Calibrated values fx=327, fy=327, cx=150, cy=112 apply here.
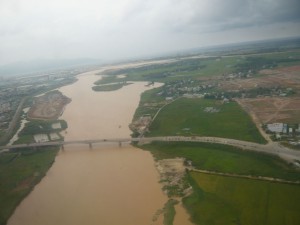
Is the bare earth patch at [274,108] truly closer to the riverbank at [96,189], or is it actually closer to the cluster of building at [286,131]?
the cluster of building at [286,131]

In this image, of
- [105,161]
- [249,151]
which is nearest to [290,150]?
[249,151]

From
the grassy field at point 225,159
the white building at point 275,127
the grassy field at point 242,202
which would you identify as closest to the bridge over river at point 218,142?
the grassy field at point 225,159

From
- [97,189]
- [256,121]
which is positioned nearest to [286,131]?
[256,121]

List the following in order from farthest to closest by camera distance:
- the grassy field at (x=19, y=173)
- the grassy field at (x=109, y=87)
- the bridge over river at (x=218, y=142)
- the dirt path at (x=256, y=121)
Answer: the grassy field at (x=109, y=87)
the dirt path at (x=256, y=121)
the bridge over river at (x=218, y=142)
the grassy field at (x=19, y=173)

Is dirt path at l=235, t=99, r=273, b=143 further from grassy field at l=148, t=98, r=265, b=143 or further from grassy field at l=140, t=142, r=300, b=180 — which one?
grassy field at l=140, t=142, r=300, b=180

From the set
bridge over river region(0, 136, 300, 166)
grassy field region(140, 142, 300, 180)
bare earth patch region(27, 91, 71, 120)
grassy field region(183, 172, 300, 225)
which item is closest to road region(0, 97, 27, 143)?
bare earth patch region(27, 91, 71, 120)

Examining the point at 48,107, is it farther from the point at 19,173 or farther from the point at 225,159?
the point at 225,159
